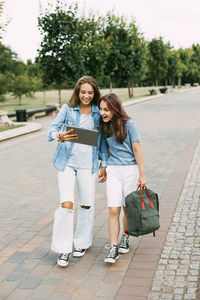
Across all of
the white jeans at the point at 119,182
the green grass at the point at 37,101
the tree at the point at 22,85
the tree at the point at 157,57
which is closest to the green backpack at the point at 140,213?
the white jeans at the point at 119,182

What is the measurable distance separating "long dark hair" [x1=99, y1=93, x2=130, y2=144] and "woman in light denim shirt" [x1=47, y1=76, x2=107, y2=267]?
130 millimetres

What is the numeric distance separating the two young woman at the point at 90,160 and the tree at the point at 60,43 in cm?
2214

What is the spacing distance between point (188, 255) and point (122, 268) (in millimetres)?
718

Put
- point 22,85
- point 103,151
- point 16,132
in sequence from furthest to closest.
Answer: point 22,85, point 16,132, point 103,151

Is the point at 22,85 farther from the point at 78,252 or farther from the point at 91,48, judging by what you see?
the point at 78,252

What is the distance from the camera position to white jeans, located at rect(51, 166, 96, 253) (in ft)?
13.2

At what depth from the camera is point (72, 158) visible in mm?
4070

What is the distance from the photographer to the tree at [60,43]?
25672 millimetres

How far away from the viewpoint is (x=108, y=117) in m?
3.93

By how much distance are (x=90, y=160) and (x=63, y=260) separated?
0.99 metres

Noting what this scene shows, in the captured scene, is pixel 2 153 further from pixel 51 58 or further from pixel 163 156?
pixel 51 58

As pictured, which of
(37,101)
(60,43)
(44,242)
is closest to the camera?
(44,242)

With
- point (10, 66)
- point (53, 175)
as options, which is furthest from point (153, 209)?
point (10, 66)

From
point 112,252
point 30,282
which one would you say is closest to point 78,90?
point 112,252
